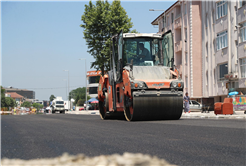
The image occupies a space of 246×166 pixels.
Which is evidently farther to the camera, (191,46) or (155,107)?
(191,46)

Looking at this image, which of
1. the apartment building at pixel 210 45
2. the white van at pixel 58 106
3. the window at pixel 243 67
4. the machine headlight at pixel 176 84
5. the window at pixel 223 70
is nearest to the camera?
the machine headlight at pixel 176 84

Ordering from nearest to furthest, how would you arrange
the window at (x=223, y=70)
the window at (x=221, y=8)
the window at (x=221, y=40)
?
the window at (x=221, y=40)
the window at (x=223, y=70)
the window at (x=221, y=8)

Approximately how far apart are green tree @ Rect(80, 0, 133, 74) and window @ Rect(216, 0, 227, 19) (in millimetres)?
9550

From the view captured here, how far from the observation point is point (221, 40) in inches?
1497

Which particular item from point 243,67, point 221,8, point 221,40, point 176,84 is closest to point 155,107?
point 176,84

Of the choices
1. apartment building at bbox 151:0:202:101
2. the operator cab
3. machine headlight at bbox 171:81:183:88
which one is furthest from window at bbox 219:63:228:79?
machine headlight at bbox 171:81:183:88

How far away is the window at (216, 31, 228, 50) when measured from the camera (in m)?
37.1

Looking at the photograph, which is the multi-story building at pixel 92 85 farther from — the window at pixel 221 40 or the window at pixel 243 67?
the window at pixel 243 67

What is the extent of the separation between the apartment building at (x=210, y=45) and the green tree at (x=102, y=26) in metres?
5.03

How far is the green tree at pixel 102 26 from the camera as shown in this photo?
129 ft

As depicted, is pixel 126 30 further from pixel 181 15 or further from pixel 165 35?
pixel 165 35

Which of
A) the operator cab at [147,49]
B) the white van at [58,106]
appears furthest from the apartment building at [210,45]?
the white van at [58,106]

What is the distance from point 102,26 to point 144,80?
26928 mm

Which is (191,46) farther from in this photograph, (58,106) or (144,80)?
(144,80)
